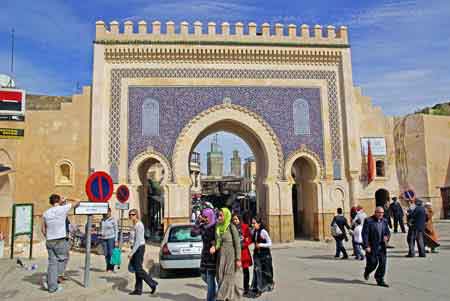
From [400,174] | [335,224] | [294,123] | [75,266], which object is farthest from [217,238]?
[400,174]

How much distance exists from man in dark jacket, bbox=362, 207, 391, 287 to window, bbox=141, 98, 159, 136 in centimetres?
1054

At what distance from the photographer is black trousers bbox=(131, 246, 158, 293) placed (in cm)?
695

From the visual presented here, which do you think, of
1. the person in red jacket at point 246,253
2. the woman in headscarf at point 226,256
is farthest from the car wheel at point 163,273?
the woman in headscarf at point 226,256

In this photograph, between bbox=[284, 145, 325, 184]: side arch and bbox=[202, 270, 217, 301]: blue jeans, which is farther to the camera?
bbox=[284, 145, 325, 184]: side arch

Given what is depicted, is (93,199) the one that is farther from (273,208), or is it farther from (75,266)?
(273,208)

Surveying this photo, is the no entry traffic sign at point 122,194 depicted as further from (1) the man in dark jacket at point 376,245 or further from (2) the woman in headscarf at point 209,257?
(1) the man in dark jacket at point 376,245

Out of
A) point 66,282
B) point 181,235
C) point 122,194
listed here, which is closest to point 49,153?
point 122,194

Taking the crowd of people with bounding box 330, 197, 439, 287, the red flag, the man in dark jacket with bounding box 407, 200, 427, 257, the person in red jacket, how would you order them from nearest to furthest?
the person in red jacket < the crowd of people with bounding box 330, 197, 439, 287 < the man in dark jacket with bounding box 407, 200, 427, 257 < the red flag

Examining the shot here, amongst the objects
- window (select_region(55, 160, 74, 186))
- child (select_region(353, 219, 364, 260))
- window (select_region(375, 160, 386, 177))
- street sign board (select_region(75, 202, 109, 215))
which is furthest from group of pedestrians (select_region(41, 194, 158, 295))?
window (select_region(375, 160, 386, 177))

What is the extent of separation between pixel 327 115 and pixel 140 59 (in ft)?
26.8

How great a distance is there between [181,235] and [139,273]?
2360 mm

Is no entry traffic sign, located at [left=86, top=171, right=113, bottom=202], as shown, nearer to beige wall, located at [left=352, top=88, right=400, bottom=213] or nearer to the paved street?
the paved street

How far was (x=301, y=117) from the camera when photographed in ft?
55.8

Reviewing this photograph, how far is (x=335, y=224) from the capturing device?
11250 millimetres
